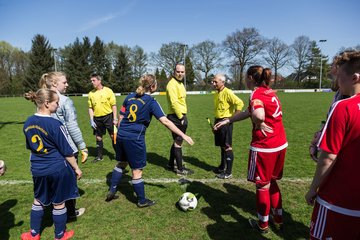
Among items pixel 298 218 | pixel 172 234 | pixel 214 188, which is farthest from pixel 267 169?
pixel 214 188

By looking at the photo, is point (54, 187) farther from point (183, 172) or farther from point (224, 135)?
point (224, 135)

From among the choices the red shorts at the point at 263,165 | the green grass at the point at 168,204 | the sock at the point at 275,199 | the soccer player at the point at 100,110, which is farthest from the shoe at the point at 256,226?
the soccer player at the point at 100,110

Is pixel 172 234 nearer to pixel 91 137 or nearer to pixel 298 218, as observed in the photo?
pixel 298 218

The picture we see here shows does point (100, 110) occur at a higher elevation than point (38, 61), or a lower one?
lower

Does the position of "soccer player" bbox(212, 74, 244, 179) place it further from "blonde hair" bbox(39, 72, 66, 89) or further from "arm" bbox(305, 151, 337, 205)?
"arm" bbox(305, 151, 337, 205)

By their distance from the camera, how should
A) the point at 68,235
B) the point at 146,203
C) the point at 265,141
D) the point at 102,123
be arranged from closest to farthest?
the point at 265,141, the point at 68,235, the point at 146,203, the point at 102,123

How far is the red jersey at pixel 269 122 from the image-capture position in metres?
3.30

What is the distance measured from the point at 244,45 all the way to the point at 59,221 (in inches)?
2614

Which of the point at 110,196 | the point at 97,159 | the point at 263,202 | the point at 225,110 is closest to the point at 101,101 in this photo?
the point at 97,159

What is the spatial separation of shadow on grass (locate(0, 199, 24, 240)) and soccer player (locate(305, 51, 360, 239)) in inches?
156

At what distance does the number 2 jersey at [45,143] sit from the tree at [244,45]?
63349 mm

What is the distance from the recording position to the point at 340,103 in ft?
6.11

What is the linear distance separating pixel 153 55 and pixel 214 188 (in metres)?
64.1

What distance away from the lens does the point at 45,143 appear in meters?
3.17
